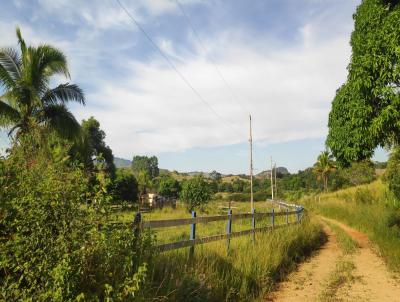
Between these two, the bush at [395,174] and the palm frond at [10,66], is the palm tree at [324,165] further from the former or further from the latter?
the palm frond at [10,66]

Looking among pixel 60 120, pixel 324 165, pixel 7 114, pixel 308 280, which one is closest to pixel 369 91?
pixel 308 280

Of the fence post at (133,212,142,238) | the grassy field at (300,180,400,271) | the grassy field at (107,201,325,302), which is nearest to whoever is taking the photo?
the fence post at (133,212,142,238)

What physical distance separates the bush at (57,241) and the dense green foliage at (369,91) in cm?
693

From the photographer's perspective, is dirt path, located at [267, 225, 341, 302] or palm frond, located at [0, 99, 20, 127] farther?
palm frond, located at [0, 99, 20, 127]

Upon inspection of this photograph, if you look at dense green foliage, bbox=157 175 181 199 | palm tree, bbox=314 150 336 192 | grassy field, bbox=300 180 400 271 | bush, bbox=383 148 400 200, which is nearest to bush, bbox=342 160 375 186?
palm tree, bbox=314 150 336 192

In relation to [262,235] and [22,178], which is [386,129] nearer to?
[262,235]

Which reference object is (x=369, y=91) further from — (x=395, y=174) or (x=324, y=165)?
(x=324, y=165)

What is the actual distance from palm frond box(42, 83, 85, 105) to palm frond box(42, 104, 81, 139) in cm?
27

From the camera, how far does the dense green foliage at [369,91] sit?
8.53 meters

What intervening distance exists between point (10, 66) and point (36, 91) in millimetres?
1372

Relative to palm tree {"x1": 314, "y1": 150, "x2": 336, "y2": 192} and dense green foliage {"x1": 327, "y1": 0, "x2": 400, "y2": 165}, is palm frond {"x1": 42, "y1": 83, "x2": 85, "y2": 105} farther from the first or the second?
palm tree {"x1": 314, "y1": 150, "x2": 336, "y2": 192}

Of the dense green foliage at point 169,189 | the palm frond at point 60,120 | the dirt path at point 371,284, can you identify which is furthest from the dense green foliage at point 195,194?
the dense green foliage at point 169,189

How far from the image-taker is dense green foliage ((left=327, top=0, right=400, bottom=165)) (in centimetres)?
853

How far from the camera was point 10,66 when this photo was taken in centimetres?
1468
